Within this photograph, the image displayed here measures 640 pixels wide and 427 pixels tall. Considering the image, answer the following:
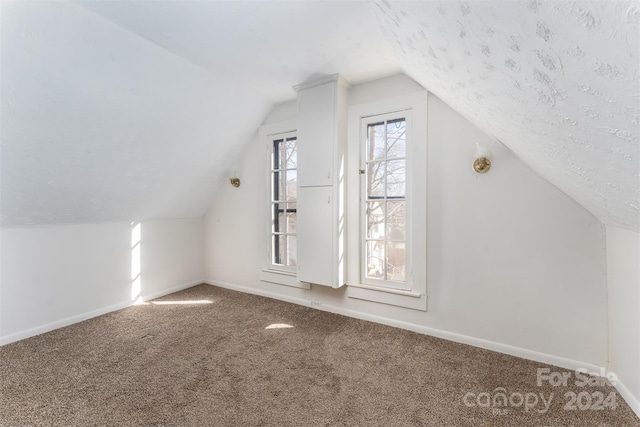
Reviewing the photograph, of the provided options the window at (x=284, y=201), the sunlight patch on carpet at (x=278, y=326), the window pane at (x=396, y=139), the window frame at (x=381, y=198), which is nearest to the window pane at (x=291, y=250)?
the window at (x=284, y=201)

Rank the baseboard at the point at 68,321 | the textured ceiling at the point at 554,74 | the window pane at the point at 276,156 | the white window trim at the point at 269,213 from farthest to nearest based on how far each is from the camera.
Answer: the window pane at the point at 276,156, the white window trim at the point at 269,213, the baseboard at the point at 68,321, the textured ceiling at the point at 554,74

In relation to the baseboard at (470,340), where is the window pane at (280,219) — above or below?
above

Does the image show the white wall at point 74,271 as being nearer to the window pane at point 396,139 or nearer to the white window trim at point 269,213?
the white window trim at point 269,213

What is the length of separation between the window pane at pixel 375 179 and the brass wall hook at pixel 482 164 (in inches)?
31.7

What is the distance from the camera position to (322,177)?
8.85 feet

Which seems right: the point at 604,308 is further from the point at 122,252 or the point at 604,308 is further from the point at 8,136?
the point at 122,252

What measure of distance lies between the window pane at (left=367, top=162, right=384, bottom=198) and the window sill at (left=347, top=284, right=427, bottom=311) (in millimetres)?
915

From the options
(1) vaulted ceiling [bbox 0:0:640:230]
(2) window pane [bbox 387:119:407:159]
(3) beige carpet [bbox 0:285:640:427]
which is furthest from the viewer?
(2) window pane [bbox 387:119:407:159]

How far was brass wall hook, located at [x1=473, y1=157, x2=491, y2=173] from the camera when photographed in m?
2.13

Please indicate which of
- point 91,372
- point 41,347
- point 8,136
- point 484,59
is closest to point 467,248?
point 484,59

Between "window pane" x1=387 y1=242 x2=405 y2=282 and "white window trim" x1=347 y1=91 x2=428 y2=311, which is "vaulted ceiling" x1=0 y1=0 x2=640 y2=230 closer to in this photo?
"white window trim" x1=347 y1=91 x2=428 y2=311

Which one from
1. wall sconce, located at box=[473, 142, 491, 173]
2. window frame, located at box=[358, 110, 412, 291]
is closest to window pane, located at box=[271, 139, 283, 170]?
window frame, located at box=[358, 110, 412, 291]

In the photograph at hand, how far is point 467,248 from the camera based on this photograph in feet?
7.39

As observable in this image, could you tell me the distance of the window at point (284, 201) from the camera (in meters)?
3.29
